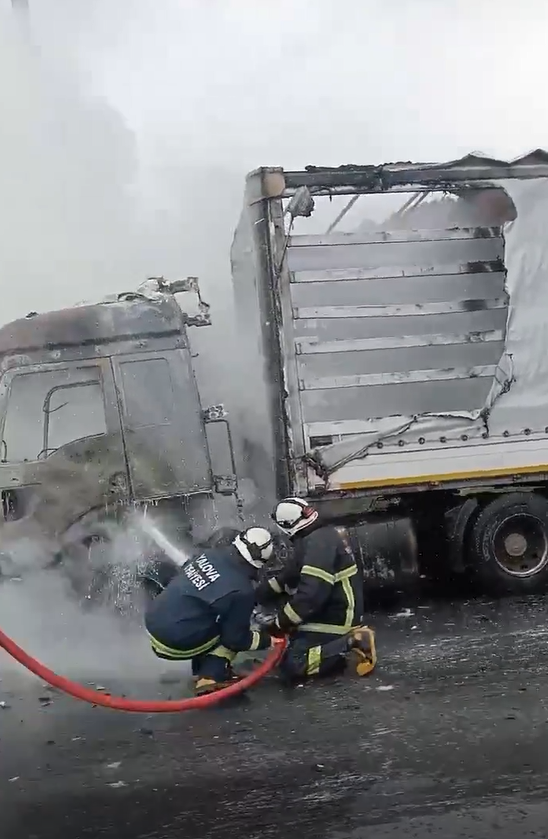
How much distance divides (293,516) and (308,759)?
5.38ft

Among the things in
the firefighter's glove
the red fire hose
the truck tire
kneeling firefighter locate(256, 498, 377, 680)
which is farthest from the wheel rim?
the red fire hose

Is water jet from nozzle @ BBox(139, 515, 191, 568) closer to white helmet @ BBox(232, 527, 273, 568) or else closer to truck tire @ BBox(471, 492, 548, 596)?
white helmet @ BBox(232, 527, 273, 568)

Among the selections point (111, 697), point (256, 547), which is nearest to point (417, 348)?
point (256, 547)

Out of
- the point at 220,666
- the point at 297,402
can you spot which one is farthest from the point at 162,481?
the point at 220,666

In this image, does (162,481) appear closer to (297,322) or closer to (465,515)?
(297,322)

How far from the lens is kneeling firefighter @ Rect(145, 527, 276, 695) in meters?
5.03

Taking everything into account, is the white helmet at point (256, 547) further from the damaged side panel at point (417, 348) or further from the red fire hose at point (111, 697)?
the damaged side panel at point (417, 348)

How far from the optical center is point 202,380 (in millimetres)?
7109

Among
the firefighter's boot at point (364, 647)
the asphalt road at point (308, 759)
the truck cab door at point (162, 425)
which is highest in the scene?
the truck cab door at point (162, 425)

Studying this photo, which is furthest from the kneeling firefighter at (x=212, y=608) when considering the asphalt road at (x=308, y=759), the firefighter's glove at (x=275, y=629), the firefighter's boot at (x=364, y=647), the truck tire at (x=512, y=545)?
the truck tire at (x=512, y=545)

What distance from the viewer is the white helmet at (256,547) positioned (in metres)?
5.11

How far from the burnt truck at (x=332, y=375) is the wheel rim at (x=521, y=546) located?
346 mm

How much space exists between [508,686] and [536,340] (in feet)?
9.52

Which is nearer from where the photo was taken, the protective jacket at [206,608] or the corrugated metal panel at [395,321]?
the protective jacket at [206,608]
